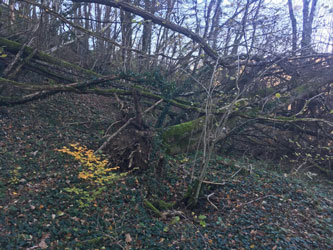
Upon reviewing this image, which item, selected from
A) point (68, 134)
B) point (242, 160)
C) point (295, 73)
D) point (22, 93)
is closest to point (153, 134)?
point (68, 134)

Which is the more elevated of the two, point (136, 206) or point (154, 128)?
point (154, 128)

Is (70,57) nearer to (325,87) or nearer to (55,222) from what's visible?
(55,222)

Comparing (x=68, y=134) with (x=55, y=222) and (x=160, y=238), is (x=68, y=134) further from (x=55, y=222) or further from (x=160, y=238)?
(x=160, y=238)

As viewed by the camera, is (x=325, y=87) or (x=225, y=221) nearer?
(x=225, y=221)

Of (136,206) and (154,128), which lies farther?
(154,128)

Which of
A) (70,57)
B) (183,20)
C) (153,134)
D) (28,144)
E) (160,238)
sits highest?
(183,20)

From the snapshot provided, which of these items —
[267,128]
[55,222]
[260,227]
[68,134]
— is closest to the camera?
[55,222]

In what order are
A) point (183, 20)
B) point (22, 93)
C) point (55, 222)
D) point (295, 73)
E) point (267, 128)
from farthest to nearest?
point (183, 20) < point (267, 128) < point (295, 73) < point (22, 93) < point (55, 222)

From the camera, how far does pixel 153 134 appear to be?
632 centimetres

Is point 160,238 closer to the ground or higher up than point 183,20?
closer to the ground

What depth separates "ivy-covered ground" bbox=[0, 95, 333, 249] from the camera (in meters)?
3.96

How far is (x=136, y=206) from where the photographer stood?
491 cm

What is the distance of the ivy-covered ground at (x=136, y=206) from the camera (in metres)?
3.96

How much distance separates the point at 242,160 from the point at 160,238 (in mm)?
4855
